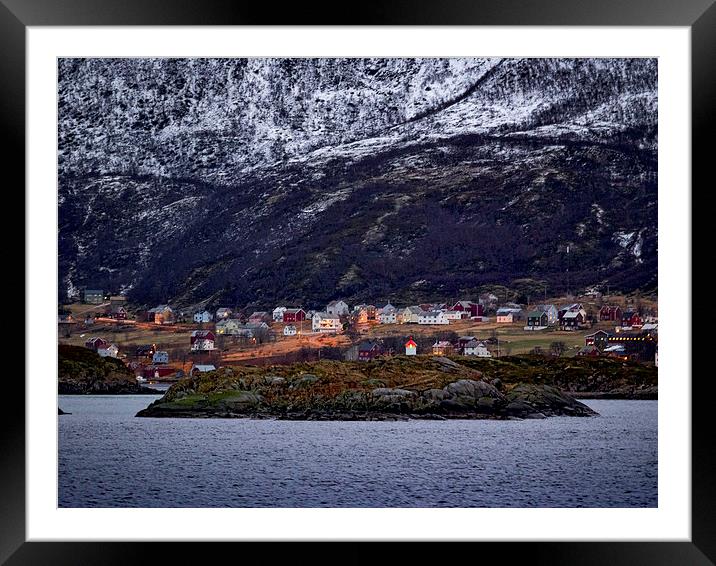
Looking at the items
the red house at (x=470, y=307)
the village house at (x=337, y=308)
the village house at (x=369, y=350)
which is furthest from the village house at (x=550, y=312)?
the village house at (x=337, y=308)

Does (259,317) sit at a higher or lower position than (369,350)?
higher

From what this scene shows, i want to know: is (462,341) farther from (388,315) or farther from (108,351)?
(108,351)

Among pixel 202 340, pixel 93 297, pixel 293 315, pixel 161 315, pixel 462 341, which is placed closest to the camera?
pixel 93 297

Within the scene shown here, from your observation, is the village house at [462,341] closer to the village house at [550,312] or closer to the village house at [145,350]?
the village house at [550,312]

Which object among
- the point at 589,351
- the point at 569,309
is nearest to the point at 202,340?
the point at 569,309

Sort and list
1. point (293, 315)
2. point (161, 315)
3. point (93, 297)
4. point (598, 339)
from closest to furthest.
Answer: point (93, 297), point (161, 315), point (293, 315), point (598, 339)
